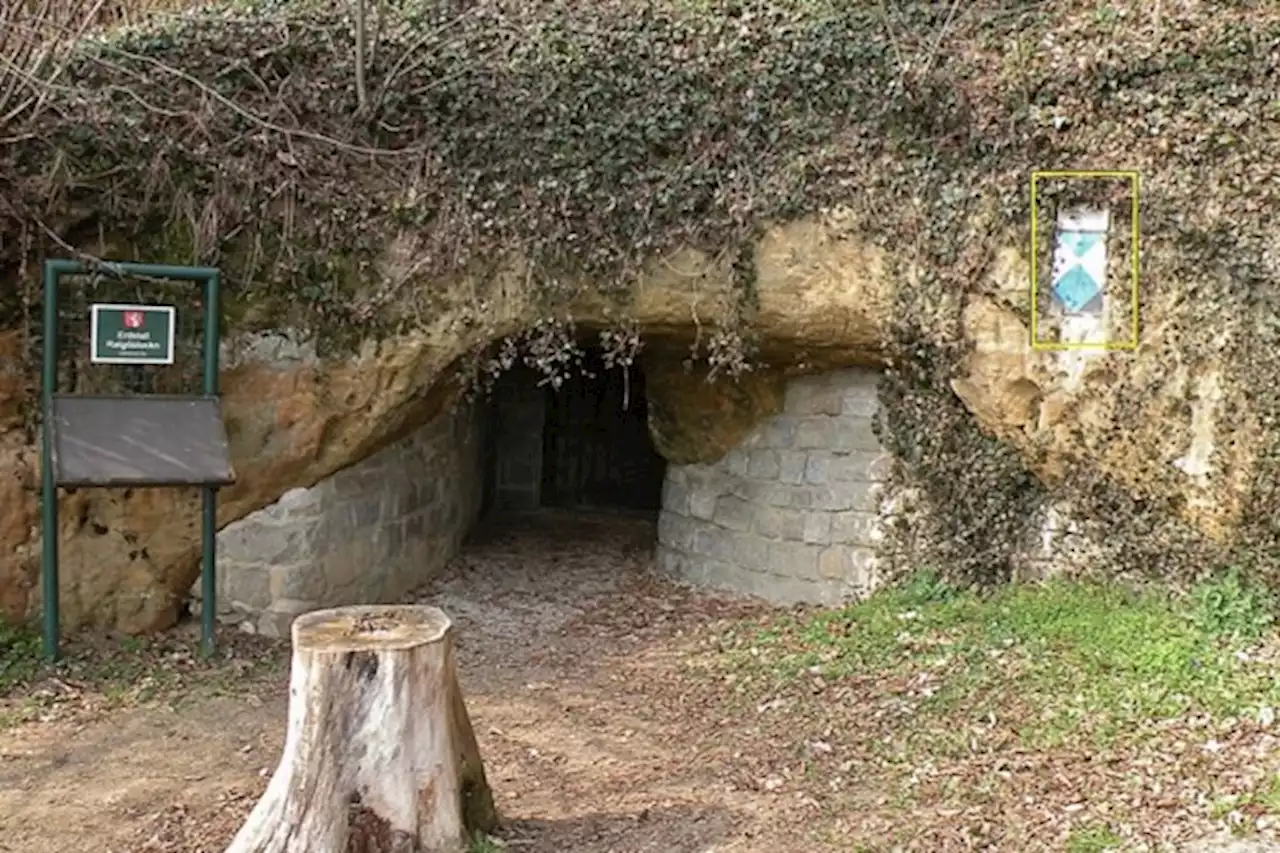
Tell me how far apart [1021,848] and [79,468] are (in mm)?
4277

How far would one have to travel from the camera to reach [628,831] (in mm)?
4332

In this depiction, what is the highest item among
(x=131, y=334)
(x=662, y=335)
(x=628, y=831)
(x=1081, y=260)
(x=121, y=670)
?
(x=1081, y=260)

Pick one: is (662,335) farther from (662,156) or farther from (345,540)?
(345,540)

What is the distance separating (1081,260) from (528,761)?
12.3 feet

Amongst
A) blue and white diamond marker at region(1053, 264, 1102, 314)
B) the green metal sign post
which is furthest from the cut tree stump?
blue and white diamond marker at region(1053, 264, 1102, 314)

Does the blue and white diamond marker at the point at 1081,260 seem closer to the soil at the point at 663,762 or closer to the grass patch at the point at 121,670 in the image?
the soil at the point at 663,762

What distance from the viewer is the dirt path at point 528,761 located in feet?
14.1

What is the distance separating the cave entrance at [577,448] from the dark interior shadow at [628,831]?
680 cm

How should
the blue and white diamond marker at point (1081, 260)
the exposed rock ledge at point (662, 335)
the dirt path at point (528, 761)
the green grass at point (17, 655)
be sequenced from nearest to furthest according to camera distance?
the dirt path at point (528, 761), the green grass at point (17, 655), the exposed rock ledge at point (662, 335), the blue and white diamond marker at point (1081, 260)

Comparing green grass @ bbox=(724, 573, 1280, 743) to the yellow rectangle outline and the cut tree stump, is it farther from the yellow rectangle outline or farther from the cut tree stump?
the cut tree stump

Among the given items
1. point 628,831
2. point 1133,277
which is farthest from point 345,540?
point 1133,277

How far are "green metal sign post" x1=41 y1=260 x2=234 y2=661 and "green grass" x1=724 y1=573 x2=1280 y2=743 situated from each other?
9.25 ft

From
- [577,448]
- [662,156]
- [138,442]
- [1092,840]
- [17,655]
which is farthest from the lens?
[577,448]

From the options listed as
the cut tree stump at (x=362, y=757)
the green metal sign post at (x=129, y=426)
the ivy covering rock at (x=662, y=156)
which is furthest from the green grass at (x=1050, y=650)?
the green metal sign post at (x=129, y=426)
